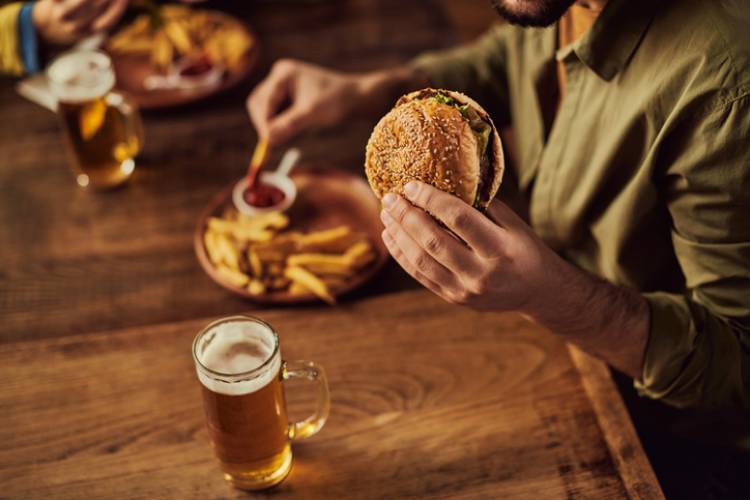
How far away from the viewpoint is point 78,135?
2033 millimetres

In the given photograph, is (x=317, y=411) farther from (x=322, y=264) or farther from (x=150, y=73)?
(x=150, y=73)

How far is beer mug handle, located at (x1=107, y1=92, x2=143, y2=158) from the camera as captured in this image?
2.06 m

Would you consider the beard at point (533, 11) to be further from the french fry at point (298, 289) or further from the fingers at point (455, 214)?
the french fry at point (298, 289)

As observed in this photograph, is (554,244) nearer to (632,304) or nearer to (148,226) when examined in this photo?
(632,304)

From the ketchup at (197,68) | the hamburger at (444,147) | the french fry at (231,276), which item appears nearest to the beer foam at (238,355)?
the hamburger at (444,147)

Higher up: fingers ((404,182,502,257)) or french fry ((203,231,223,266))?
fingers ((404,182,502,257))

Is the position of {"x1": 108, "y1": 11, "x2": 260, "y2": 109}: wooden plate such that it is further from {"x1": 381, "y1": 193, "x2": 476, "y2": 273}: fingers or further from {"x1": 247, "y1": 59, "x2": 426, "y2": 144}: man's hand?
{"x1": 381, "y1": 193, "x2": 476, "y2": 273}: fingers

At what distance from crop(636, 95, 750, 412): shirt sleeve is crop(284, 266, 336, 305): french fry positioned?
2.32 feet

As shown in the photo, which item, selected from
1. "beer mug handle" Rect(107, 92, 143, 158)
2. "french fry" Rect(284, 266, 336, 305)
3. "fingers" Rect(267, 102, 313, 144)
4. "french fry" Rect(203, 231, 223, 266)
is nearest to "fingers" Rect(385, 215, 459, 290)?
"french fry" Rect(284, 266, 336, 305)

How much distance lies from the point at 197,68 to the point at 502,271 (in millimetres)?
1544

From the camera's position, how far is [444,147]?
1.29 metres

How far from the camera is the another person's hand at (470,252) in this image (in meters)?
1.25

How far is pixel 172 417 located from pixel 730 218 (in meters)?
1.18

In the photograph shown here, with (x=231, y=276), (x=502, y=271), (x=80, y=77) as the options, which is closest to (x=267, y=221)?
(x=231, y=276)
